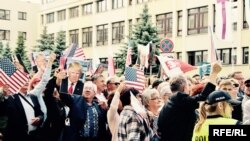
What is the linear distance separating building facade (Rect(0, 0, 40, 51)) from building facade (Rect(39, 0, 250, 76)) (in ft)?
10.5

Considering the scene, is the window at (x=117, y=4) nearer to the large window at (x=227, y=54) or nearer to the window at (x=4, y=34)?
the large window at (x=227, y=54)

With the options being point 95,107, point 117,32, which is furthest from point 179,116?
point 117,32

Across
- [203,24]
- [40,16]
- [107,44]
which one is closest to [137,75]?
[203,24]

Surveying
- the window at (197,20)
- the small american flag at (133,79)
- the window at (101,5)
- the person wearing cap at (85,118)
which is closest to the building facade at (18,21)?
the window at (101,5)

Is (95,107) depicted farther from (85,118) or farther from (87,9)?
(87,9)

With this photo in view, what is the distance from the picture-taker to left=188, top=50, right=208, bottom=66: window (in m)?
40.1

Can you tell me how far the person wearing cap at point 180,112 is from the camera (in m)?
6.73

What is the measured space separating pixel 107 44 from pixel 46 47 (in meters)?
Answer: 9.66

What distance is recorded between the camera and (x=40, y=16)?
66.9m

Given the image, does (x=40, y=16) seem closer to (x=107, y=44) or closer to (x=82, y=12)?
(x=82, y=12)

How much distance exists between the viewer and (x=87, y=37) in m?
55.8

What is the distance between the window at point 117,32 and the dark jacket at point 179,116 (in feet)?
139

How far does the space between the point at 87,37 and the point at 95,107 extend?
155ft

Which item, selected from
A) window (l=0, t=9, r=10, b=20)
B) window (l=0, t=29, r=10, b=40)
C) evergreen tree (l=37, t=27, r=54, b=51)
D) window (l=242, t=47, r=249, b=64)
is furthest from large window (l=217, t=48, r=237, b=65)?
window (l=0, t=9, r=10, b=20)
